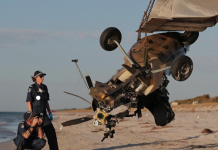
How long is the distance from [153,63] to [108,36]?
1.80 m

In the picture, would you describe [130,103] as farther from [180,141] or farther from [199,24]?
[180,141]

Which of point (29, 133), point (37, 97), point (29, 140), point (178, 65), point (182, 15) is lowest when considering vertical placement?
point (29, 140)

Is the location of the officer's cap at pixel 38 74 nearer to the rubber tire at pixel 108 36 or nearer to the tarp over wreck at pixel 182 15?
the rubber tire at pixel 108 36

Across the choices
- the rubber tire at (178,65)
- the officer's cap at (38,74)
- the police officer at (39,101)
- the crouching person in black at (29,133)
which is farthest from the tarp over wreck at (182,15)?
the crouching person in black at (29,133)

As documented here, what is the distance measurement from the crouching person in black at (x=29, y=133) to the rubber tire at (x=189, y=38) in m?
5.89

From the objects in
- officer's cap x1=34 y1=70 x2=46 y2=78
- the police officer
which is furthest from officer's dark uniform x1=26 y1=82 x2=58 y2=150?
officer's cap x1=34 y1=70 x2=46 y2=78

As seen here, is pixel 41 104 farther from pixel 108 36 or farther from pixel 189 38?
pixel 189 38

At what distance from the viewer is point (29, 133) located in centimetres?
659

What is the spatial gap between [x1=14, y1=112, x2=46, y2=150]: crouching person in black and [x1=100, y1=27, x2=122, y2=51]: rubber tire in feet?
12.5

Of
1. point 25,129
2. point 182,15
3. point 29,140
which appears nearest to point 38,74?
point 25,129

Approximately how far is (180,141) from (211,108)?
833 inches

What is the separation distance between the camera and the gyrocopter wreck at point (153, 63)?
8219mm

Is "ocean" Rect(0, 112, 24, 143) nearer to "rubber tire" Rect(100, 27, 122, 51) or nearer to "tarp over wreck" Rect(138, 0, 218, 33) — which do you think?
"rubber tire" Rect(100, 27, 122, 51)

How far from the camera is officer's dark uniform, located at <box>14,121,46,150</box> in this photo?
6723 millimetres
